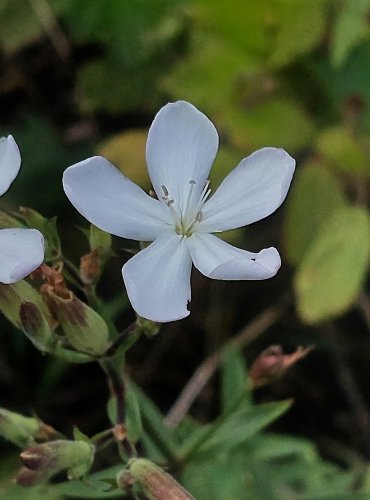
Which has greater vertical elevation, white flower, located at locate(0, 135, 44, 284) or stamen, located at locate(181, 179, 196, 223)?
white flower, located at locate(0, 135, 44, 284)

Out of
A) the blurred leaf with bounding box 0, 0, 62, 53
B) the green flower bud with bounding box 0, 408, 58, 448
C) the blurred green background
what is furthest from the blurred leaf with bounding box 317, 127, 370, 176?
the green flower bud with bounding box 0, 408, 58, 448

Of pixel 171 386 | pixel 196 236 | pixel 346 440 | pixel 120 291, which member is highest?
pixel 196 236

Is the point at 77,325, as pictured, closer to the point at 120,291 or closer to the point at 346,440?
the point at 120,291

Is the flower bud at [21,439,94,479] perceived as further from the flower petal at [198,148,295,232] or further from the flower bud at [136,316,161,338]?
the flower petal at [198,148,295,232]

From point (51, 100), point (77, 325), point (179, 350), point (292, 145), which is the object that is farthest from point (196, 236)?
point (51, 100)

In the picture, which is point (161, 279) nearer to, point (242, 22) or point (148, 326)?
point (148, 326)

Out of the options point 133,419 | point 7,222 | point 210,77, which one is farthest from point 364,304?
point 7,222
